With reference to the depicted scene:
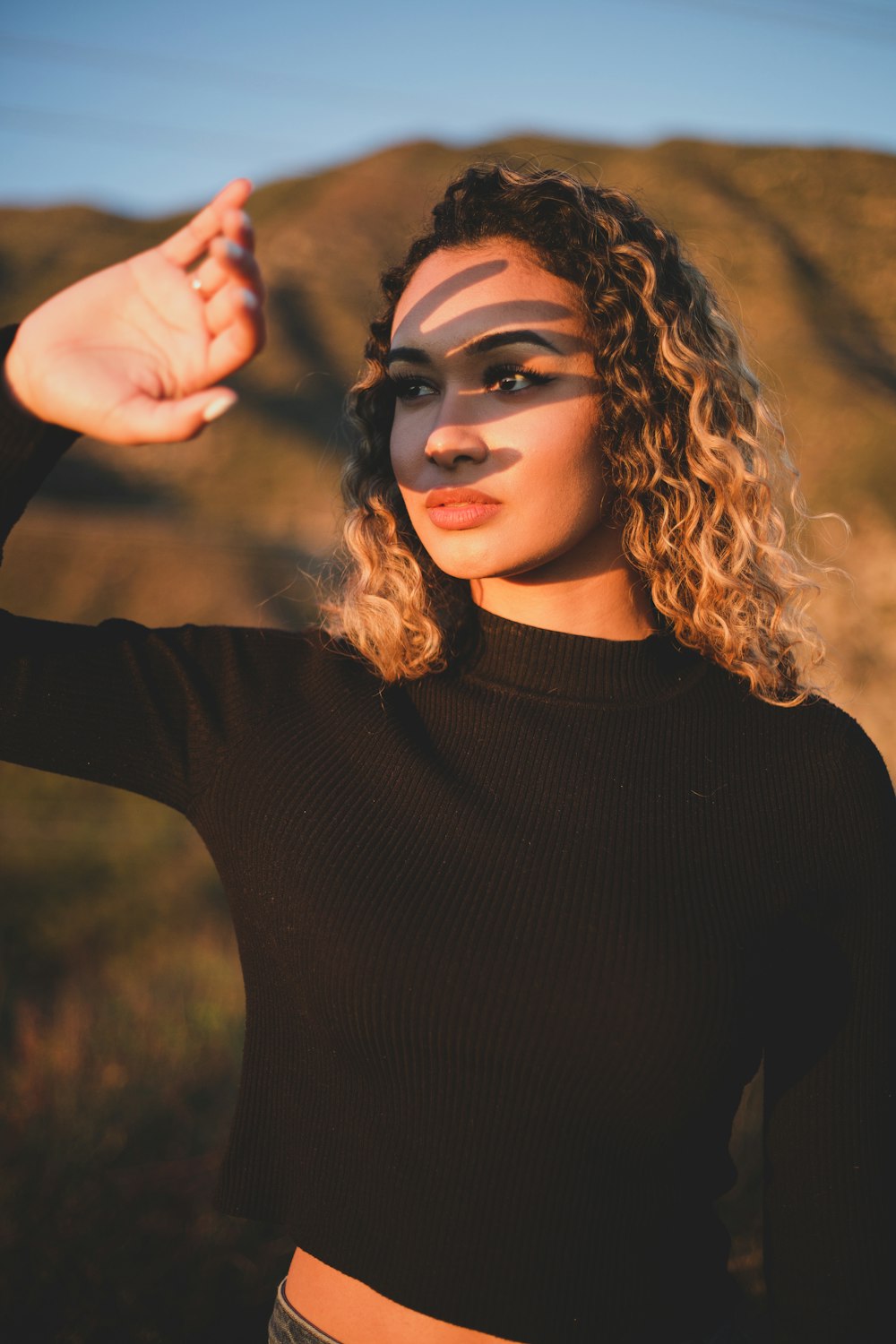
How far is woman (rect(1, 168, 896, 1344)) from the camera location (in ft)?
4.52

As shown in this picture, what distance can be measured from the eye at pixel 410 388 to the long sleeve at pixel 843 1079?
2.97 ft

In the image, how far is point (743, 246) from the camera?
30.7m

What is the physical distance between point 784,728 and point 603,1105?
0.69 metres

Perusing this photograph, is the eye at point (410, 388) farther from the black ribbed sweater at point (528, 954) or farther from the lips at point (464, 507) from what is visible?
the black ribbed sweater at point (528, 954)

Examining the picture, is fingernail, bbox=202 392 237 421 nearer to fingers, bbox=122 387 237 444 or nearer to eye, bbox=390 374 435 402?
fingers, bbox=122 387 237 444

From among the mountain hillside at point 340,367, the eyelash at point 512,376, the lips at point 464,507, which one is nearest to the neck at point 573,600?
the lips at point 464,507

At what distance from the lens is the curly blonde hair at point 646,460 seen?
1.74 meters

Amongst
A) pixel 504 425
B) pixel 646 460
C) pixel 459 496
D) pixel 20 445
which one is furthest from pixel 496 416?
pixel 20 445

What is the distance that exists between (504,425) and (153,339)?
0.57 meters

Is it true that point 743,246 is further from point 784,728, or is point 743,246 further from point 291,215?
point 784,728

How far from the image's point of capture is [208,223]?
3.66 feet

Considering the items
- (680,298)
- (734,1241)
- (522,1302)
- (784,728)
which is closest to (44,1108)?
(734,1241)

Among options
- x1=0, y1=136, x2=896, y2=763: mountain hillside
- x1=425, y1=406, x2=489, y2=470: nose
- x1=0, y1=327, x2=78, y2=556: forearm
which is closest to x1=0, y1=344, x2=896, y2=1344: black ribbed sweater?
x1=0, y1=327, x2=78, y2=556: forearm

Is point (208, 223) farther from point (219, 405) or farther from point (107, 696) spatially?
point (107, 696)
